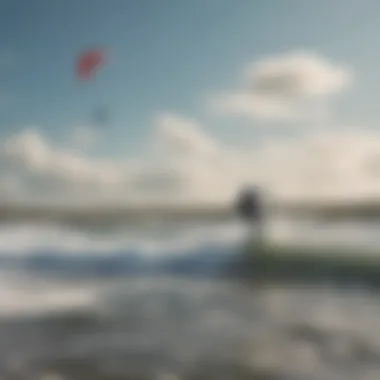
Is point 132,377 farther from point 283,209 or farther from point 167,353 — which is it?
point 283,209

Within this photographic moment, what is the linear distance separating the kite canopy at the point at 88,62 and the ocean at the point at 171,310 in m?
0.95

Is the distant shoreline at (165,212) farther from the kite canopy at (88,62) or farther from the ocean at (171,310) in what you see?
the kite canopy at (88,62)

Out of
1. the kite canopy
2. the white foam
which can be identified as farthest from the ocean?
the kite canopy

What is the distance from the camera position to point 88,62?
3.24m

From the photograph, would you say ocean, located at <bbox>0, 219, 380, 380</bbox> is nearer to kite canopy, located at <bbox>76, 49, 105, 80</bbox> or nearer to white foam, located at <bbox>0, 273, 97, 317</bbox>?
white foam, located at <bbox>0, 273, 97, 317</bbox>

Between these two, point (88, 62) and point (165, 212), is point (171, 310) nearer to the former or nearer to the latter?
point (165, 212)

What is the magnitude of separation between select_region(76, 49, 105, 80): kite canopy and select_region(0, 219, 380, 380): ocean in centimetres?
95

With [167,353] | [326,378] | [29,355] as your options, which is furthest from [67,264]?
[326,378]

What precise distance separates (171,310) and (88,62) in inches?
57.6

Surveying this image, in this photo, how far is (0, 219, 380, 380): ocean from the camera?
2.67 meters

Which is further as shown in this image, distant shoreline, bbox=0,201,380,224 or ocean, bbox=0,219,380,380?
distant shoreline, bbox=0,201,380,224

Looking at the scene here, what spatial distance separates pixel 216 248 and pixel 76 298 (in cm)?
86

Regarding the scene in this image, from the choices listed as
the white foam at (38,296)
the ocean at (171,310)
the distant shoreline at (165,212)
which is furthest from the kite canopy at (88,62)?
the white foam at (38,296)

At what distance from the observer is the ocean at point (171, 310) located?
8.75 feet
